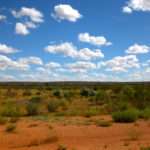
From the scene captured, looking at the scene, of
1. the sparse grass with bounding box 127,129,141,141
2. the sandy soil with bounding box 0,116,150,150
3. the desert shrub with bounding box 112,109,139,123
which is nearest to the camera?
the sandy soil with bounding box 0,116,150,150

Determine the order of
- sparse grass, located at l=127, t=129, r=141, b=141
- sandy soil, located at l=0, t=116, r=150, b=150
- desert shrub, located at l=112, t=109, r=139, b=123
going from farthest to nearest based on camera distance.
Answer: desert shrub, located at l=112, t=109, r=139, b=123
sparse grass, located at l=127, t=129, r=141, b=141
sandy soil, located at l=0, t=116, r=150, b=150

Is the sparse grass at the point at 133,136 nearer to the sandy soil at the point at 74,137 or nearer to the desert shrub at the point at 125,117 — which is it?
the sandy soil at the point at 74,137

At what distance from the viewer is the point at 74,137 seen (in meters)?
20.5

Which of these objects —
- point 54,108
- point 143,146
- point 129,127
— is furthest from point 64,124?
point 54,108

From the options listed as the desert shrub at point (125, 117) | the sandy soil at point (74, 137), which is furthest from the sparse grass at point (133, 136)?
the desert shrub at point (125, 117)

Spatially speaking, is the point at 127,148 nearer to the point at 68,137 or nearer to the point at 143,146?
the point at 143,146

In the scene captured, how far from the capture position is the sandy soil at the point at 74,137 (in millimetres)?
17875

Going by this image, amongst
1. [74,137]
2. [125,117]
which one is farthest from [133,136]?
[125,117]

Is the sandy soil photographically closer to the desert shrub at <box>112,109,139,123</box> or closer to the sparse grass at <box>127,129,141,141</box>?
the sparse grass at <box>127,129,141,141</box>

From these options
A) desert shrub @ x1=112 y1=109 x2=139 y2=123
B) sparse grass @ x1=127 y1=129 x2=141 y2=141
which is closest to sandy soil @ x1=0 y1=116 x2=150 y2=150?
sparse grass @ x1=127 y1=129 x2=141 y2=141

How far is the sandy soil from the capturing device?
17875mm

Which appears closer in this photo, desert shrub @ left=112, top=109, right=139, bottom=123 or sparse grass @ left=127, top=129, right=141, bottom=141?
sparse grass @ left=127, top=129, right=141, bottom=141

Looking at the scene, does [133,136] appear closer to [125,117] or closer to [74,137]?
[74,137]

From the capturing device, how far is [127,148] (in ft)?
56.1
